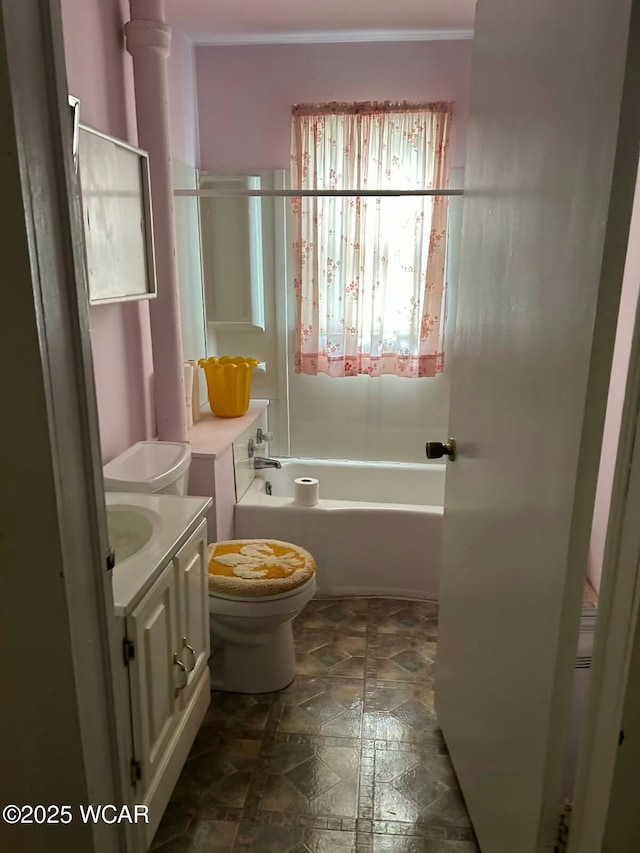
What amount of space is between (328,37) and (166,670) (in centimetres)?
279

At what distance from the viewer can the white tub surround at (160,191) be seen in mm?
2117

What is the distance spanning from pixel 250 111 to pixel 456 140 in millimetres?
990

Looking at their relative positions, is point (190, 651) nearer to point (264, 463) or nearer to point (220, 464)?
point (220, 464)

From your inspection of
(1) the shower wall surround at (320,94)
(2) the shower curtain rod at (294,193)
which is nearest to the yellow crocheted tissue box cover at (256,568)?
(1) the shower wall surround at (320,94)

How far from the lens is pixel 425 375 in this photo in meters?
3.26

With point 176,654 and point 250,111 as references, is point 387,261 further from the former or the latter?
point 176,654

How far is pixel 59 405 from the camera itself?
794mm

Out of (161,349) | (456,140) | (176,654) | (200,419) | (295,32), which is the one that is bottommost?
(176,654)

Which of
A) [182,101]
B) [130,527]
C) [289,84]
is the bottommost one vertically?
[130,527]

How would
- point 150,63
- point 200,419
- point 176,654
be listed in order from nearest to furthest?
point 176,654 < point 150,63 < point 200,419

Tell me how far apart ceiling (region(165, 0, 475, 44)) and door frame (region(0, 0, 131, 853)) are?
7.30 ft

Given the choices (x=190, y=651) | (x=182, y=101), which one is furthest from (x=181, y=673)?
(x=182, y=101)

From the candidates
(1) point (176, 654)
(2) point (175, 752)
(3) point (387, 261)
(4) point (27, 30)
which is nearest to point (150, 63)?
(3) point (387, 261)

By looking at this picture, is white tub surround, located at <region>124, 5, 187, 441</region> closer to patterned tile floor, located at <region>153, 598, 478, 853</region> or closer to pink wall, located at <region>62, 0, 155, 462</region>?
pink wall, located at <region>62, 0, 155, 462</region>
